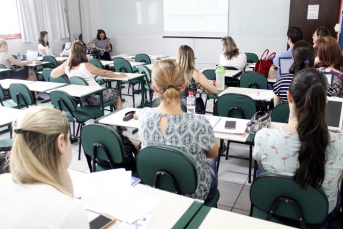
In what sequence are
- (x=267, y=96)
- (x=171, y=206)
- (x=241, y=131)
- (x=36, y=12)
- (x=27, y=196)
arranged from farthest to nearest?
(x=36, y=12) → (x=267, y=96) → (x=241, y=131) → (x=171, y=206) → (x=27, y=196)

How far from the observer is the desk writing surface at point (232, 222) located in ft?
4.49

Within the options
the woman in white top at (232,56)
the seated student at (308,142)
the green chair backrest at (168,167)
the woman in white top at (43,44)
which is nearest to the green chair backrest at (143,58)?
the woman in white top at (232,56)

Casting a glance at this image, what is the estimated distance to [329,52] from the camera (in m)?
3.20

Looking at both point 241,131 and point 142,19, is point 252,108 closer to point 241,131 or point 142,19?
point 241,131

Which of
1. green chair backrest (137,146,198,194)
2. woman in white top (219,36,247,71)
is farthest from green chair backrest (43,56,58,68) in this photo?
green chair backrest (137,146,198,194)

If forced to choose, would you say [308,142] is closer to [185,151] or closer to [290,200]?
[290,200]

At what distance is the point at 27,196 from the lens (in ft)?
3.34

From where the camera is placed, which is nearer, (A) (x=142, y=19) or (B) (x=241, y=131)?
(B) (x=241, y=131)

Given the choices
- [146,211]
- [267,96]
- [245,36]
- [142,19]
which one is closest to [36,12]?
[142,19]

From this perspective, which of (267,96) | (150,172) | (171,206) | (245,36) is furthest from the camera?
(245,36)

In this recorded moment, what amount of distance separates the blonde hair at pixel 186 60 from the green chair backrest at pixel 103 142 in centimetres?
137

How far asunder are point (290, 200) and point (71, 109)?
2.83 meters

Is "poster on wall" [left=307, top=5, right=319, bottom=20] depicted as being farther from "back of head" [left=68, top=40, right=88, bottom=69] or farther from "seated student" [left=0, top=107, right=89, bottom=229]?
"seated student" [left=0, top=107, right=89, bottom=229]

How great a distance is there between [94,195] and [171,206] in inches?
16.0
